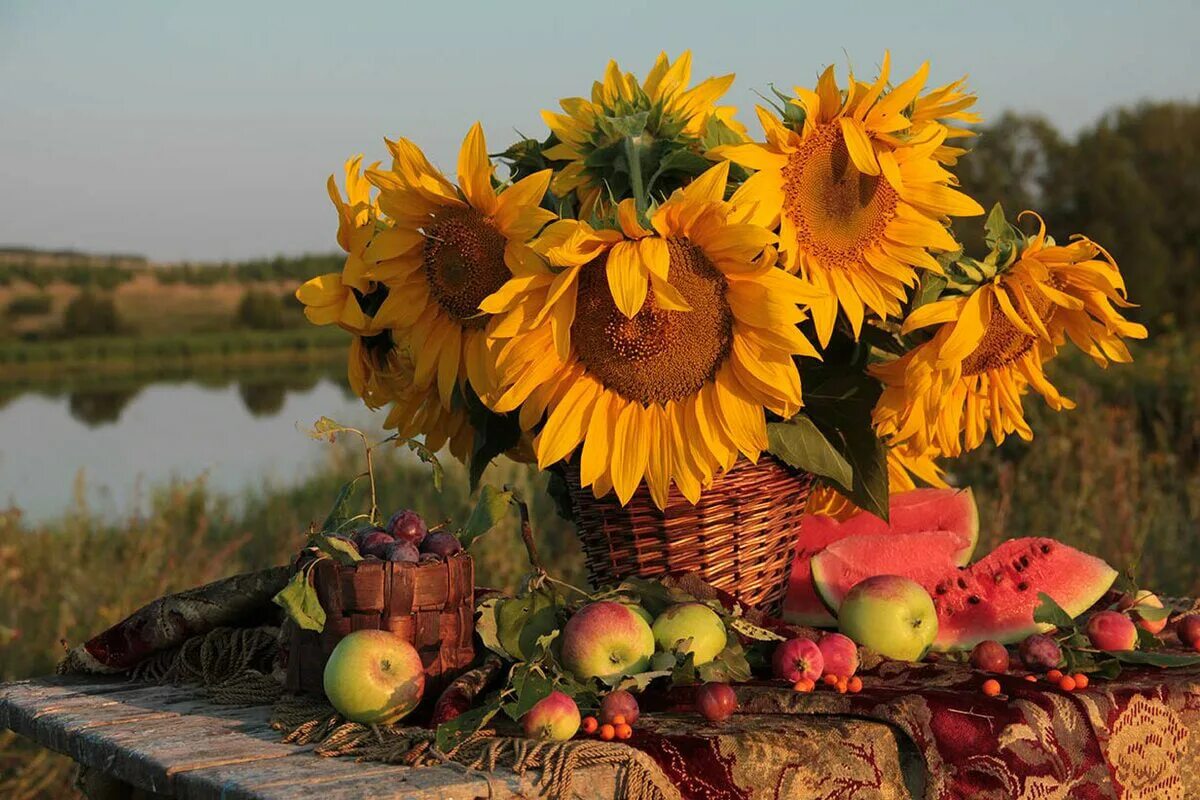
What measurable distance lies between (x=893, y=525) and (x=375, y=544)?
1294 millimetres

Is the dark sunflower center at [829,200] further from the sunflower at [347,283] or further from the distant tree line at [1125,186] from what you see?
the distant tree line at [1125,186]

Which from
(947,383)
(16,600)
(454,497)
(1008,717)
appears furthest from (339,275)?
(454,497)

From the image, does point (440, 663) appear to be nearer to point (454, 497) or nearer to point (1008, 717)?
point (1008, 717)

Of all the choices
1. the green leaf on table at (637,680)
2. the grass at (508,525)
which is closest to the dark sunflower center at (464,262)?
the green leaf on table at (637,680)

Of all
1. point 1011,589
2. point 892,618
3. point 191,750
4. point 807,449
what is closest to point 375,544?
point 191,750

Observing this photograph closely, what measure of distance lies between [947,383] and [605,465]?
64 cm

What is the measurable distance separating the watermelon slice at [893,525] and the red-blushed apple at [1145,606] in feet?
1.06

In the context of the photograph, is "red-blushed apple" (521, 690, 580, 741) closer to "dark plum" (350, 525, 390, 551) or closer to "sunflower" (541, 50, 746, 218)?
"dark plum" (350, 525, 390, 551)

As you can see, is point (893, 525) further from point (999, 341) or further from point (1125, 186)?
point (1125, 186)

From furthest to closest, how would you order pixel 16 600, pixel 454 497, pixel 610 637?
1. pixel 454 497
2. pixel 16 600
3. pixel 610 637

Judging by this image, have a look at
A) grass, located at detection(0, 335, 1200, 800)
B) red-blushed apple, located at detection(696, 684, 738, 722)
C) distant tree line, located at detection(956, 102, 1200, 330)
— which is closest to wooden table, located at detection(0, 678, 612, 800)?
red-blushed apple, located at detection(696, 684, 738, 722)

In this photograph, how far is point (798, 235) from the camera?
2256 millimetres

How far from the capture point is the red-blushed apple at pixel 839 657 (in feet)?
7.35

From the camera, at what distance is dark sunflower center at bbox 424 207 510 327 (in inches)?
90.3
